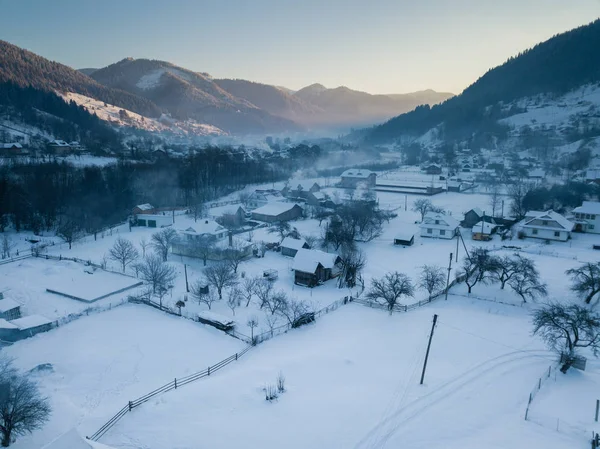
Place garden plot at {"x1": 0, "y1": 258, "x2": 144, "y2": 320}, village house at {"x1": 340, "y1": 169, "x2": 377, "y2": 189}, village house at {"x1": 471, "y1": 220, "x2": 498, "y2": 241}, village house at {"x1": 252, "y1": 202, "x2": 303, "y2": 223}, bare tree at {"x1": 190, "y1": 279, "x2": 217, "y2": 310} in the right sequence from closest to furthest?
garden plot at {"x1": 0, "y1": 258, "x2": 144, "y2": 320} → bare tree at {"x1": 190, "y1": 279, "x2": 217, "y2": 310} → village house at {"x1": 471, "y1": 220, "x2": 498, "y2": 241} → village house at {"x1": 252, "y1": 202, "x2": 303, "y2": 223} → village house at {"x1": 340, "y1": 169, "x2": 377, "y2": 189}

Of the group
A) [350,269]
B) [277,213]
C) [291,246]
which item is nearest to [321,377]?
[350,269]

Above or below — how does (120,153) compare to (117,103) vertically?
below

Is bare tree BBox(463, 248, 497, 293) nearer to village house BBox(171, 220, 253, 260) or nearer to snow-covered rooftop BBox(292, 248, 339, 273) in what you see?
snow-covered rooftop BBox(292, 248, 339, 273)

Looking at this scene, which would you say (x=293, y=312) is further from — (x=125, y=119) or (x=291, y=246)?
(x=125, y=119)

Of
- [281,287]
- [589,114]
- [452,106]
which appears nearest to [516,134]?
[589,114]

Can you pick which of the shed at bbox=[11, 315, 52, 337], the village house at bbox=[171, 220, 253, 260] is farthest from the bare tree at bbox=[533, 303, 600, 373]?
the shed at bbox=[11, 315, 52, 337]

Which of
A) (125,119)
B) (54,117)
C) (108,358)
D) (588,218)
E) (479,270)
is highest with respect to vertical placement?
(125,119)

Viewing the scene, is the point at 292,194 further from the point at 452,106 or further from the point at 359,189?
the point at 452,106
